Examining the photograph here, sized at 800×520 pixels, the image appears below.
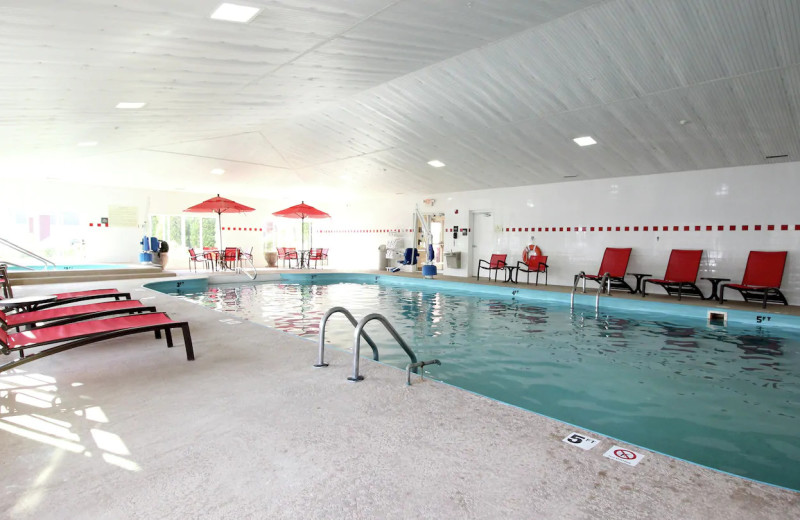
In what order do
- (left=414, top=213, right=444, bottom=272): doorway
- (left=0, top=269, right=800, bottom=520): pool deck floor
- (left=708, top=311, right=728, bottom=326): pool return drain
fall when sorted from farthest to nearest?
(left=414, top=213, right=444, bottom=272): doorway, (left=708, top=311, right=728, bottom=326): pool return drain, (left=0, top=269, right=800, bottom=520): pool deck floor

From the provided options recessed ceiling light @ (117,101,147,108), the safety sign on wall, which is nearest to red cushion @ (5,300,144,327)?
recessed ceiling light @ (117,101,147,108)

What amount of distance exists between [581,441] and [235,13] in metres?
3.57

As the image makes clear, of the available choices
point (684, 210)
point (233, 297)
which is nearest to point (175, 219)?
point (233, 297)

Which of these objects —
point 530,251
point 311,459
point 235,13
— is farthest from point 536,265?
point 311,459

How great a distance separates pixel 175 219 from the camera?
14320mm

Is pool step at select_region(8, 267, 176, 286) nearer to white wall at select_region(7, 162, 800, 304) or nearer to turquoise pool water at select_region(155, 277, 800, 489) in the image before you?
turquoise pool water at select_region(155, 277, 800, 489)

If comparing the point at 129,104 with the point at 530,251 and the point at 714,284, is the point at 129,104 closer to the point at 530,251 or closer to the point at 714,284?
the point at 530,251

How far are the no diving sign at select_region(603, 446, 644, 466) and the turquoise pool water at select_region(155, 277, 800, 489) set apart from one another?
833 mm

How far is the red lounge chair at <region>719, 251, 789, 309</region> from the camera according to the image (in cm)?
708

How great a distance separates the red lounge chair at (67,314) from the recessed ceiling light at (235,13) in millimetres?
2516

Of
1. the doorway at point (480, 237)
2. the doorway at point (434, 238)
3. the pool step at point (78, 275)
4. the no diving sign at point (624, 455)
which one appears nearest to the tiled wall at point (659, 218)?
the doorway at point (480, 237)

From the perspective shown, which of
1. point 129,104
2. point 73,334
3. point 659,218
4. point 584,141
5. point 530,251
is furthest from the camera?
point 530,251

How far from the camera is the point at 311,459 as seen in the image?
1797 mm

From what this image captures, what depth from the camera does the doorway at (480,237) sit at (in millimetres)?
11672
